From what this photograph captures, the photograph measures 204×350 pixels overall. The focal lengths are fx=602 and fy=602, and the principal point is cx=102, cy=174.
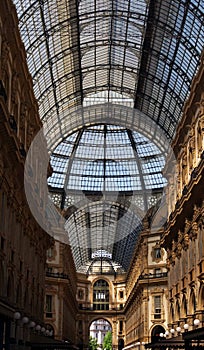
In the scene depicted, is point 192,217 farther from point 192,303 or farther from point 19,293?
point 19,293

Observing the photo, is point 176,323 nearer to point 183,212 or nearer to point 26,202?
point 183,212

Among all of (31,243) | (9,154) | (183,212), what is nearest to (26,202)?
(31,243)

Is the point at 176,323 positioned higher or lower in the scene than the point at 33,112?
lower

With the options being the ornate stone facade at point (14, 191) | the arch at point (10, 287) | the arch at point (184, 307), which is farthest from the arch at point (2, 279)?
the arch at point (184, 307)

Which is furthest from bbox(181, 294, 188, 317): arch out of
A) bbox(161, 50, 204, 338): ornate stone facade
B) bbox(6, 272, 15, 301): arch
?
bbox(6, 272, 15, 301): arch

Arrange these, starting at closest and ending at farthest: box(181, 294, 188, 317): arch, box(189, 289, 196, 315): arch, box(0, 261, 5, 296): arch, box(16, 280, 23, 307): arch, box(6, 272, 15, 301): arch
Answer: box(0, 261, 5, 296): arch < box(6, 272, 15, 301): arch < box(16, 280, 23, 307): arch < box(189, 289, 196, 315): arch < box(181, 294, 188, 317): arch

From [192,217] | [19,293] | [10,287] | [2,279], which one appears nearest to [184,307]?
[192,217]

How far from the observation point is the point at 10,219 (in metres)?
38.0

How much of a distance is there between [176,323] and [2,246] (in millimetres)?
20908

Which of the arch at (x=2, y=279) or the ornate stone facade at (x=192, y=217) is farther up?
the ornate stone facade at (x=192, y=217)

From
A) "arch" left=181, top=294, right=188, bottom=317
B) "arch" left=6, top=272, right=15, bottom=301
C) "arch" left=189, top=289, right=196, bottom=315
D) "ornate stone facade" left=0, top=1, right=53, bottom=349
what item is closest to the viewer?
"ornate stone facade" left=0, top=1, right=53, bottom=349

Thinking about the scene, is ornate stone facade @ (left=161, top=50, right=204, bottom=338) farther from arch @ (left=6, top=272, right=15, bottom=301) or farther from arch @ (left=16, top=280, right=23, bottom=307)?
arch @ (left=6, top=272, right=15, bottom=301)

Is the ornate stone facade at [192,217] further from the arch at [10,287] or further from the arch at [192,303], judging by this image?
the arch at [10,287]

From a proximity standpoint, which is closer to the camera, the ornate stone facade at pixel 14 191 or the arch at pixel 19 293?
the ornate stone facade at pixel 14 191
